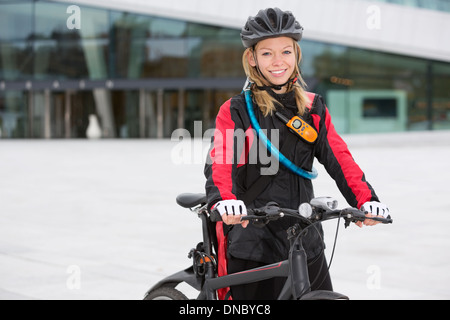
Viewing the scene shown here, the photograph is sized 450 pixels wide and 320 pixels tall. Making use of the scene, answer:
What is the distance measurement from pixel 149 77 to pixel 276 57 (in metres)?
31.7

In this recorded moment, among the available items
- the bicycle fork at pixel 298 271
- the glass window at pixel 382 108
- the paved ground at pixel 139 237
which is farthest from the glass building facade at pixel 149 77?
the bicycle fork at pixel 298 271

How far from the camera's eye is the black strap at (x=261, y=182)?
3041 mm

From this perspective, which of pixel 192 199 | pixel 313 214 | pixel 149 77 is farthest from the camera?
pixel 149 77

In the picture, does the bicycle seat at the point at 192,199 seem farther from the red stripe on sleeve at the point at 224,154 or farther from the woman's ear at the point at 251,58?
the woman's ear at the point at 251,58

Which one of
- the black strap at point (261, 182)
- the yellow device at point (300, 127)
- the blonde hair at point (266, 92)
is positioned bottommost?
the black strap at point (261, 182)

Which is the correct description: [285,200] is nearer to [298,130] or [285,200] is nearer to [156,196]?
[298,130]

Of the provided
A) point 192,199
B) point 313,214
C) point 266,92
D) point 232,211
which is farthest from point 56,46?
point 313,214

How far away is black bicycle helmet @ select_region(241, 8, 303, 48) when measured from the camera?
2.98 meters

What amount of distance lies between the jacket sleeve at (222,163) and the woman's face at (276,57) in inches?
9.0

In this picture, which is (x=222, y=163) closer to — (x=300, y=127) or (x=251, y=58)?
(x=300, y=127)

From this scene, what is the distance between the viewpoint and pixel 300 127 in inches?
120

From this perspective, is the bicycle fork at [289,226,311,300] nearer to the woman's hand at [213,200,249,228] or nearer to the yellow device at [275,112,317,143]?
the woman's hand at [213,200,249,228]
